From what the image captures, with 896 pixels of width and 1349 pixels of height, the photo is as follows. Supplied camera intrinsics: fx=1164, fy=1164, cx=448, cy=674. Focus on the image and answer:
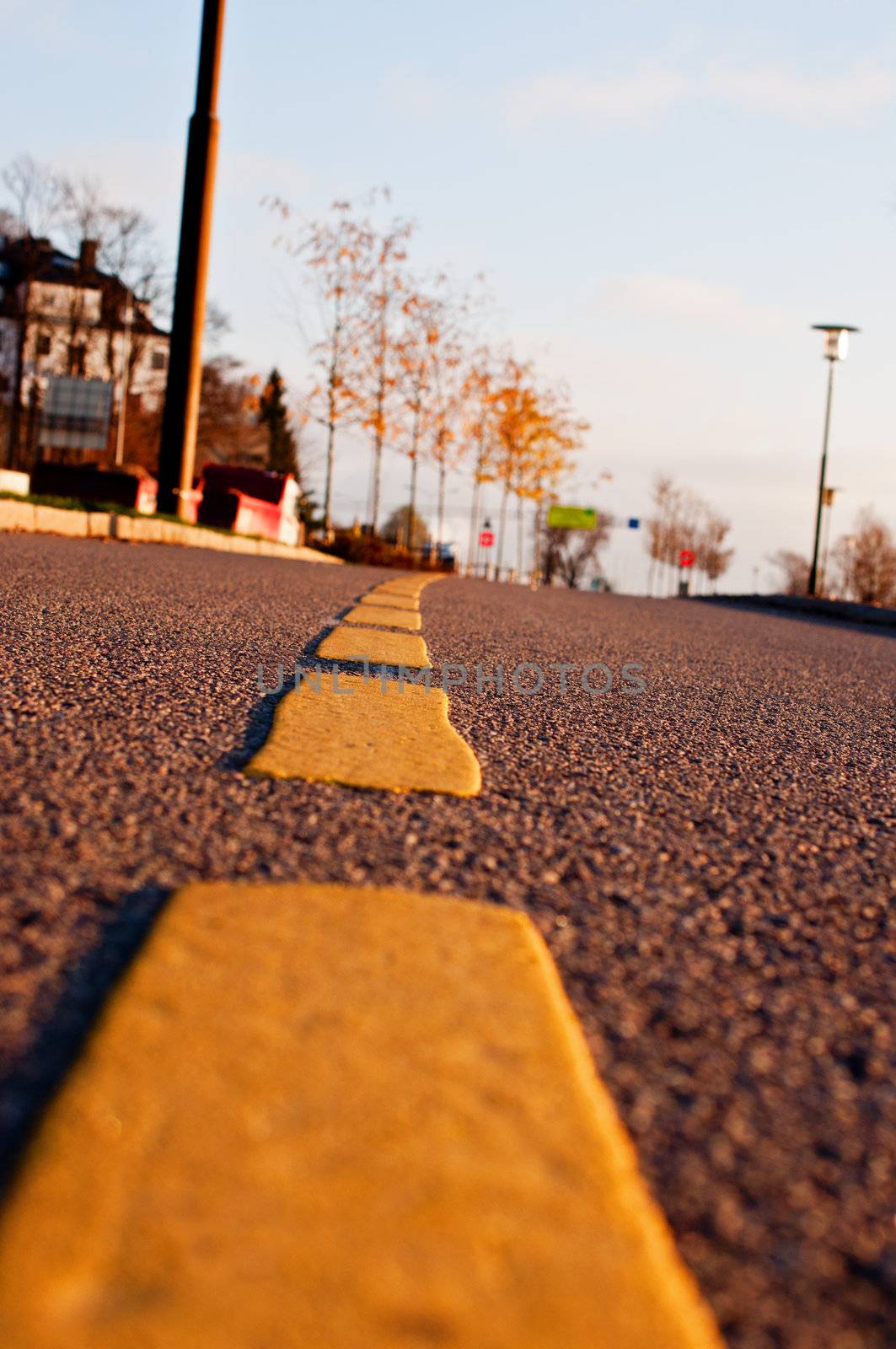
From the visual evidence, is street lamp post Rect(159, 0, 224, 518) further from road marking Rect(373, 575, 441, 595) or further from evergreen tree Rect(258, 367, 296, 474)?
evergreen tree Rect(258, 367, 296, 474)

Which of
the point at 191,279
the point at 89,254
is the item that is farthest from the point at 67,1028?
the point at 89,254

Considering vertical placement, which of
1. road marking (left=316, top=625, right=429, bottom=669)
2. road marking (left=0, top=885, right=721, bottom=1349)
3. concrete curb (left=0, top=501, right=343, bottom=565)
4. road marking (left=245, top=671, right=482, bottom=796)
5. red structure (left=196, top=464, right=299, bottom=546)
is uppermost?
red structure (left=196, top=464, right=299, bottom=546)

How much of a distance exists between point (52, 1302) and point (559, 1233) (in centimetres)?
32

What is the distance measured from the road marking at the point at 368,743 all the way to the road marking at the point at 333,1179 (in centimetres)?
86

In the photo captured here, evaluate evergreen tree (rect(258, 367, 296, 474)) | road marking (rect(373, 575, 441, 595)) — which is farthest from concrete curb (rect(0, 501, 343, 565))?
evergreen tree (rect(258, 367, 296, 474))

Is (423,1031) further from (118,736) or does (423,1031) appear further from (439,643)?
(439,643)

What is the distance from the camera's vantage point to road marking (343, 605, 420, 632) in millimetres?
5238

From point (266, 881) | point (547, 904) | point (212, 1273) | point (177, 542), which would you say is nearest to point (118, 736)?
point (266, 881)

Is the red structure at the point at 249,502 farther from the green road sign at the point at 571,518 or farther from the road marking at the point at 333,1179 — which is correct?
the green road sign at the point at 571,518

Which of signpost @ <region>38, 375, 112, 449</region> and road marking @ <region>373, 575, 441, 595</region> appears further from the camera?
signpost @ <region>38, 375, 112, 449</region>

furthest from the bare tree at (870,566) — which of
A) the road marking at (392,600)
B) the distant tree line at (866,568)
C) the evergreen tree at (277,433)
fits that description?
the road marking at (392,600)

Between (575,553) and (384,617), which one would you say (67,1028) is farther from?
(575,553)

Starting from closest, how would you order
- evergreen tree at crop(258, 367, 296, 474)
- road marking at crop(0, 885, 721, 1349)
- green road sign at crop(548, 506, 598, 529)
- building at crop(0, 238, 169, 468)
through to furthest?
road marking at crop(0, 885, 721, 1349), building at crop(0, 238, 169, 468), green road sign at crop(548, 506, 598, 529), evergreen tree at crop(258, 367, 296, 474)

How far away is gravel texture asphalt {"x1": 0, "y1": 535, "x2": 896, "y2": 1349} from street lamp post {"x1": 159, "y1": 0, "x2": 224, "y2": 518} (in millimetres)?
11910
